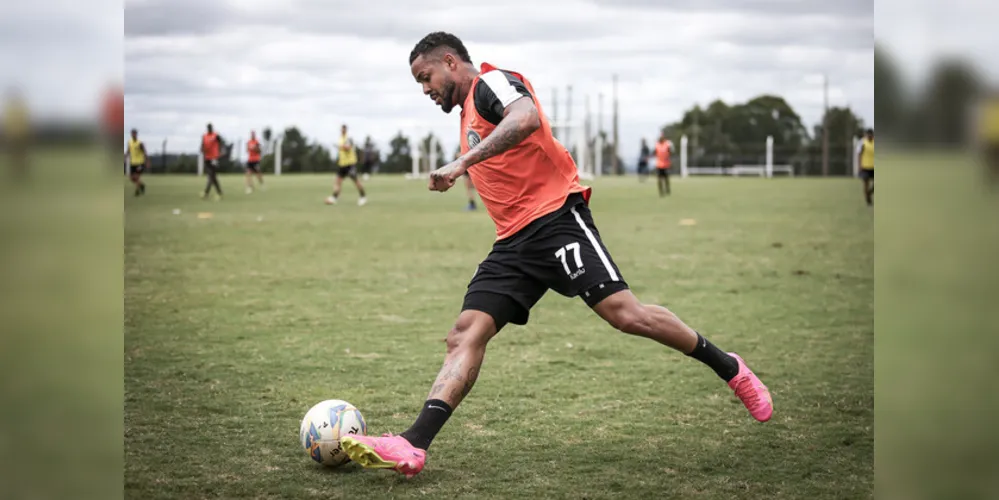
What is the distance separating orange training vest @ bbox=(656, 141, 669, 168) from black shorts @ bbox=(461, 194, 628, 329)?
94.1 ft

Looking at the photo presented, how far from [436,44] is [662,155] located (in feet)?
95.9

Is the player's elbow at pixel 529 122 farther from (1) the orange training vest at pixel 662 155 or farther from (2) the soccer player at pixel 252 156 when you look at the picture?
(2) the soccer player at pixel 252 156

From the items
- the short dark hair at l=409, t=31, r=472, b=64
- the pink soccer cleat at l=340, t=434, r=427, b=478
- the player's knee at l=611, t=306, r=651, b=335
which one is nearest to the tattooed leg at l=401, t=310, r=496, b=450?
the pink soccer cleat at l=340, t=434, r=427, b=478

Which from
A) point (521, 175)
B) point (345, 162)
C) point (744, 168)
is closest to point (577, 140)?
point (744, 168)

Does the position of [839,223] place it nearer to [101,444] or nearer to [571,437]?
[571,437]

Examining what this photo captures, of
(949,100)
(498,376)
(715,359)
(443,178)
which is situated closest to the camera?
(949,100)

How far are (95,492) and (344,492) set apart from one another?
2420 mm

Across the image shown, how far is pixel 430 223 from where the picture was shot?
20391 millimetres

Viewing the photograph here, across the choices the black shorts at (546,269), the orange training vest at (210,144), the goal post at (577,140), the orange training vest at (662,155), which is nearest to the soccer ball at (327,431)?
the black shorts at (546,269)

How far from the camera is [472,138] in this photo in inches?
184

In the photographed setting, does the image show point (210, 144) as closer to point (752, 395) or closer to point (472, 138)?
point (472, 138)

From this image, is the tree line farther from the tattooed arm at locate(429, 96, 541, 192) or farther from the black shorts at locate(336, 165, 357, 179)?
the tattooed arm at locate(429, 96, 541, 192)

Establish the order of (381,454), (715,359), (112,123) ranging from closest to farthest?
(112,123) < (381,454) < (715,359)

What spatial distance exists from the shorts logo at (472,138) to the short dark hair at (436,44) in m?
0.38
